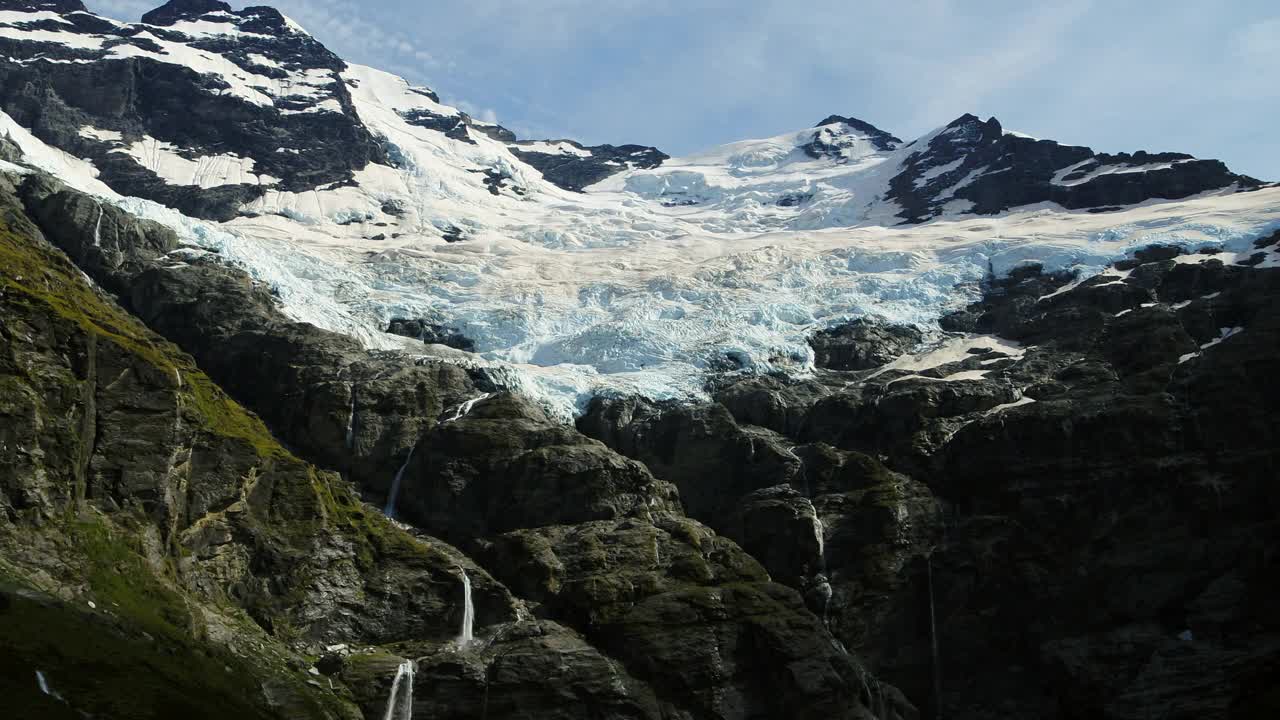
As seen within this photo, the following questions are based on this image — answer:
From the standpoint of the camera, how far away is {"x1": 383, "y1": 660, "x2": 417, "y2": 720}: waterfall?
7731 centimetres

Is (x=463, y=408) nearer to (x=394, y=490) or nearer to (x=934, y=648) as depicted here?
(x=394, y=490)

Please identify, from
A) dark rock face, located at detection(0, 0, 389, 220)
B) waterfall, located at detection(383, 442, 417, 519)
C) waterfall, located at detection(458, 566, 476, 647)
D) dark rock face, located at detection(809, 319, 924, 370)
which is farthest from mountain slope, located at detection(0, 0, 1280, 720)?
dark rock face, located at detection(0, 0, 389, 220)

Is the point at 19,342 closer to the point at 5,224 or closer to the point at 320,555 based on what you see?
the point at 320,555

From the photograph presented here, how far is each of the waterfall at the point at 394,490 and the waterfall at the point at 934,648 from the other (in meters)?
45.2

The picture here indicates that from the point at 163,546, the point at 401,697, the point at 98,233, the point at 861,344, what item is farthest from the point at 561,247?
the point at 401,697

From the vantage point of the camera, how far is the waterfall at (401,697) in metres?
77.3

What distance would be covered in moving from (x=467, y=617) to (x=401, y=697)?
29.7ft

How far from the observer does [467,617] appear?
283 ft

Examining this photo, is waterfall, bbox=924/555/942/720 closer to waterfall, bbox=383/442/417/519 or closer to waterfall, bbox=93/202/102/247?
waterfall, bbox=383/442/417/519

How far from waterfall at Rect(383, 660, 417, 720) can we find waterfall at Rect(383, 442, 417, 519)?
2370cm

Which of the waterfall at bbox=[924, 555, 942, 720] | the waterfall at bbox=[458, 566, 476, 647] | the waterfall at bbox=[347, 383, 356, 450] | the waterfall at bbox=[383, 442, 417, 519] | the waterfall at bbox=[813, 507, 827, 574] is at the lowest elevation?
the waterfall at bbox=[924, 555, 942, 720]

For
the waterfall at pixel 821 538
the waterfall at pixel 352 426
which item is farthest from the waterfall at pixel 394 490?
the waterfall at pixel 821 538

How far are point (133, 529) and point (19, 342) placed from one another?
48.2 ft

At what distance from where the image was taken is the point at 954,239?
173 meters
